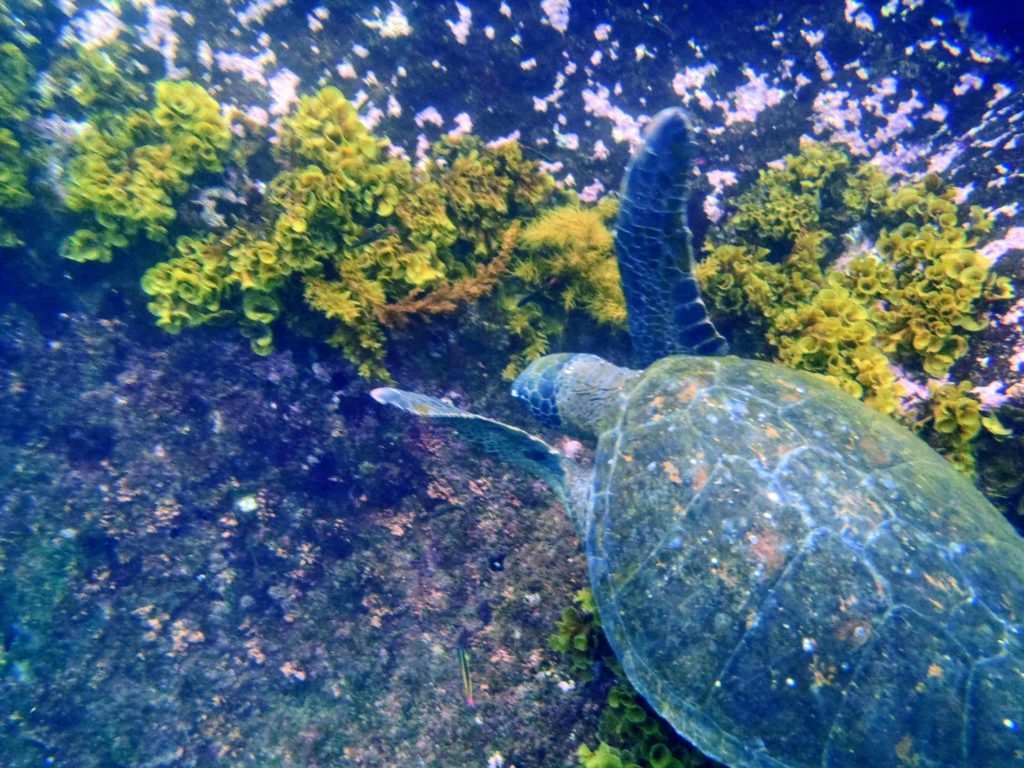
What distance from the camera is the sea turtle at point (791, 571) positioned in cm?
196

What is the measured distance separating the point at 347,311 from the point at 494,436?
1.26 metres

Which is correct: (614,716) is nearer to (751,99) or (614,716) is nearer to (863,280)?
(863,280)

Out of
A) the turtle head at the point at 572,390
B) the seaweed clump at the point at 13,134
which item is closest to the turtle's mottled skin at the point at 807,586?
the turtle head at the point at 572,390

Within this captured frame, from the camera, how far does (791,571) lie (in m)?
2.14

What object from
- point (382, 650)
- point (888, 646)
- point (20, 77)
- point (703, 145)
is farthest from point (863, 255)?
point (20, 77)

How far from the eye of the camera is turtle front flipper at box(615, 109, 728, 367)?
2881mm

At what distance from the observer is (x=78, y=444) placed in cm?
395

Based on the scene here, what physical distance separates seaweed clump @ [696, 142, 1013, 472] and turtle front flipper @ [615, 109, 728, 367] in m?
0.40

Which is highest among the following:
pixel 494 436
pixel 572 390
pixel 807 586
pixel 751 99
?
pixel 751 99

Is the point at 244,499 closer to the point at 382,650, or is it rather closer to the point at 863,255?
the point at 382,650

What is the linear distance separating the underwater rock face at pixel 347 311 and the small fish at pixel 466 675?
48 mm

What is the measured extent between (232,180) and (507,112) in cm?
217

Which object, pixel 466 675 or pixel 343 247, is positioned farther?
pixel 343 247

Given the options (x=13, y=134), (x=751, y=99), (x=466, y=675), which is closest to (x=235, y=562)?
(x=466, y=675)
